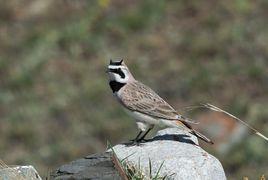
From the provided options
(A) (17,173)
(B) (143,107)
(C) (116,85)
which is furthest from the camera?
(C) (116,85)

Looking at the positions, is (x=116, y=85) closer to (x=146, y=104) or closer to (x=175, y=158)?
(x=146, y=104)

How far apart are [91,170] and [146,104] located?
1424 mm

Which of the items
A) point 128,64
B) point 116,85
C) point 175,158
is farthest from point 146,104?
point 128,64

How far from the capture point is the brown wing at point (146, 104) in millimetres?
9469

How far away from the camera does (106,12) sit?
18.5m

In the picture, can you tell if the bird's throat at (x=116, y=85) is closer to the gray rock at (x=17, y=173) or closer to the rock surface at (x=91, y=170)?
the rock surface at (x=91, y=170)

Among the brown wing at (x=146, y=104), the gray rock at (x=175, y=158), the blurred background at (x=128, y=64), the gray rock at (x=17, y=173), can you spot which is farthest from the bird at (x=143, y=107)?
the blurred background at (x=128, y=64)

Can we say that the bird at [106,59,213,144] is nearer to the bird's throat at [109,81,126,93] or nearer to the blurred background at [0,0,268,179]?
the bird's throat at [109,81,126,93]

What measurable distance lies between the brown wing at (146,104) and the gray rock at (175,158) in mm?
332

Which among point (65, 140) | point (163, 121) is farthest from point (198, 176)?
point (65, 140)

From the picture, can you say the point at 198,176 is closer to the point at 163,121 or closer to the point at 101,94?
the point at 163,121

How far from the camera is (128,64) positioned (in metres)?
17.0

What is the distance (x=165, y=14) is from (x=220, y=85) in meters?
2.49

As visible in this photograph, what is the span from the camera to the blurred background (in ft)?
50.6
